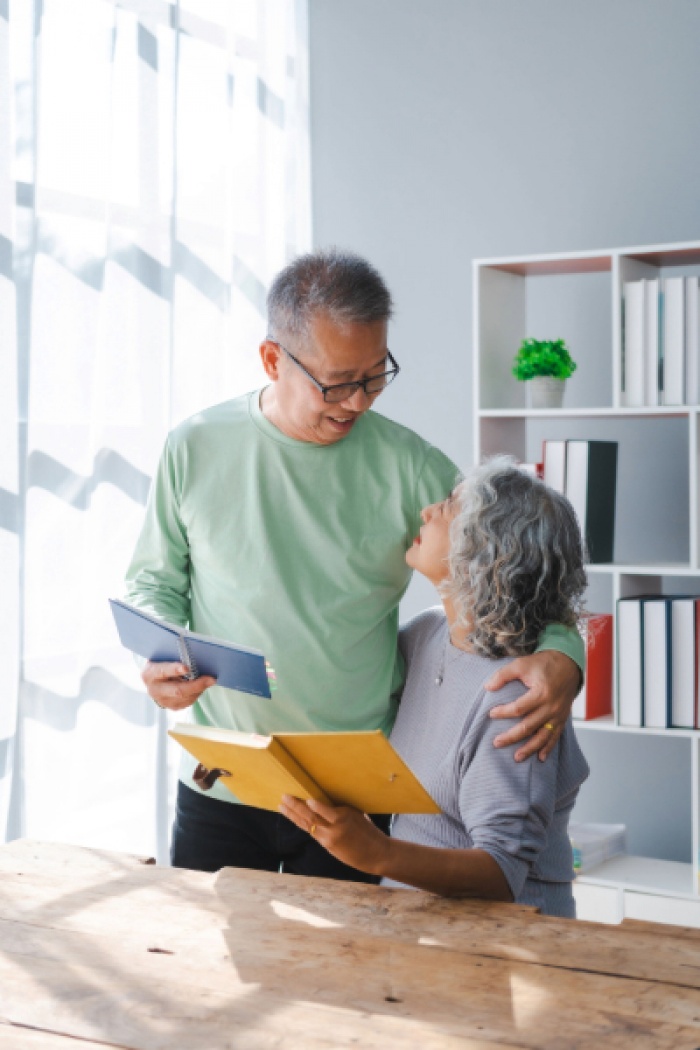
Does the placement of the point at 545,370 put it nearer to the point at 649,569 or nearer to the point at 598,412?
the point at 598,412

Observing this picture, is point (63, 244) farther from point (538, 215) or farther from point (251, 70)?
point (538, 215)

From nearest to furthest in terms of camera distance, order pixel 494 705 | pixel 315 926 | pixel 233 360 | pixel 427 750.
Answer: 1. pixel 315 926
2. pixel 494 705
3. pixel 427 750
4. pixel 233 360

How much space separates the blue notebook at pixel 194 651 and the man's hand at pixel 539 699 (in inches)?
13.0

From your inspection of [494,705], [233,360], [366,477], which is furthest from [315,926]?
[233,360]

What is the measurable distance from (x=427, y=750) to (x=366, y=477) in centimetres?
48

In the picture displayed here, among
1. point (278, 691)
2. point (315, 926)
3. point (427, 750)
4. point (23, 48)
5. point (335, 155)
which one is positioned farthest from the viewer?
point (335, 155)

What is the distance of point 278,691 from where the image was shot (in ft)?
6.40

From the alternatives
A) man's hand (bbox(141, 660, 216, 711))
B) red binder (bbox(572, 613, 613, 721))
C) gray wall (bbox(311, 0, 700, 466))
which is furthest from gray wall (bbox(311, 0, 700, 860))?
man's hand (bbox(141, 660, 216, 711))

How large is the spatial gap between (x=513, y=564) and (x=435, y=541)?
7.1 inches

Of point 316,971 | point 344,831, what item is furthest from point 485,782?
point 316,971

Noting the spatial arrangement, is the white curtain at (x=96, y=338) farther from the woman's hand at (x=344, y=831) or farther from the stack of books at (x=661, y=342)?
the woman's hand at (x=344, y=831)

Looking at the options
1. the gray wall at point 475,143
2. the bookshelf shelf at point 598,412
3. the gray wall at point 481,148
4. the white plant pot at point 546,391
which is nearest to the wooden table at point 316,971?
the bookshelf shelf at point 598,412

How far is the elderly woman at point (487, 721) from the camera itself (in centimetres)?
155

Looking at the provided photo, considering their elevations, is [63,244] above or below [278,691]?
above
